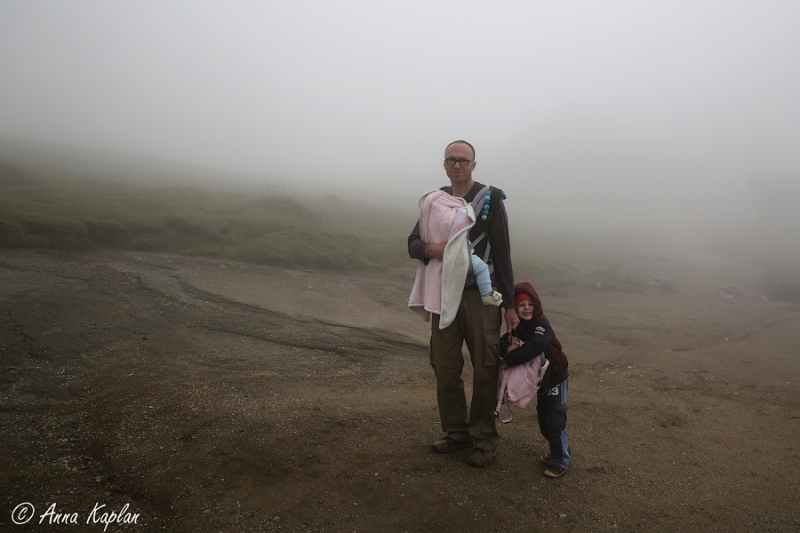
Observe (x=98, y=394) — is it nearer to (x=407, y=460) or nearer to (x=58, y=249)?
(x=407, y=460)

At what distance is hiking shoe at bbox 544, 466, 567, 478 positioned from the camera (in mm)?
3314

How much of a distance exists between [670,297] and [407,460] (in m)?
15.2

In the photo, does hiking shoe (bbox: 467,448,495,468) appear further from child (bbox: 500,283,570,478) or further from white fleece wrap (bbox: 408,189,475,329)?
white fleece wrap (bbox: 408,189,475,329)

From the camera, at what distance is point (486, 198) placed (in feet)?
10.7

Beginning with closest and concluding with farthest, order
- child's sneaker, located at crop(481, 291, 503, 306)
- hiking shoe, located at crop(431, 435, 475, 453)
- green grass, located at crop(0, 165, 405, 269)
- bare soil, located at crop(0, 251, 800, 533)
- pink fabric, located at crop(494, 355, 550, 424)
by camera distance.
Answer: bare soil, located at crop(0, 251, 800, 533) → child's sneaker, located at crop(481, 291, 503, 306) → pink fabric, located at crop(494, 355, 550, 424) → hiking shoe, located at crop(431, 435, 475, 453) → green grass, located at crop(0, 165, 405, 269)

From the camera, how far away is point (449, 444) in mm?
3529

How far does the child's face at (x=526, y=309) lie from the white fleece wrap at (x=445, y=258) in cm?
48

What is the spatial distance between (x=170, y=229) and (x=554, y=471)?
11189 mm

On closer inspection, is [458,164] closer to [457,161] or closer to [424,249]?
[457,161]

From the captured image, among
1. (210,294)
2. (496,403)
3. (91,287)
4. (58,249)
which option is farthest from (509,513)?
(58,249)

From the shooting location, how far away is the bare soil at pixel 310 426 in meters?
2.84

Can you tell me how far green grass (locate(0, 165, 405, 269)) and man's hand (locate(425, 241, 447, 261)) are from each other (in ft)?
28.6

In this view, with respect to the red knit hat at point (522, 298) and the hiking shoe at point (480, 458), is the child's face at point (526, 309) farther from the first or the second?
the hiking shoe at point (480, 458)

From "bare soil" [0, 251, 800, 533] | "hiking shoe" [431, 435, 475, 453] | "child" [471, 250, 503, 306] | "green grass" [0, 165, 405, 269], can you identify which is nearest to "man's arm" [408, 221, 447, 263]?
"child" [471, 250, 503, 306]
